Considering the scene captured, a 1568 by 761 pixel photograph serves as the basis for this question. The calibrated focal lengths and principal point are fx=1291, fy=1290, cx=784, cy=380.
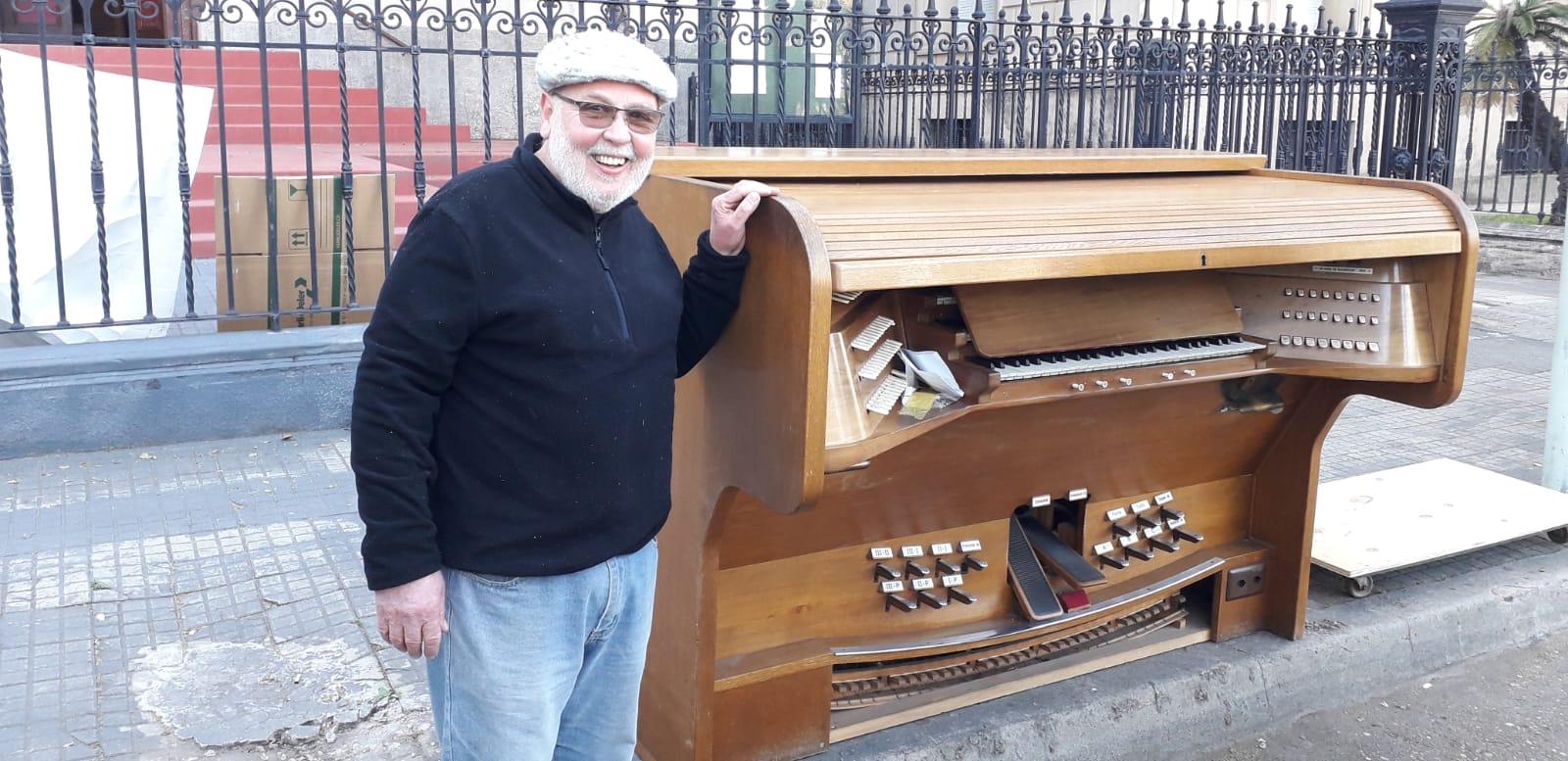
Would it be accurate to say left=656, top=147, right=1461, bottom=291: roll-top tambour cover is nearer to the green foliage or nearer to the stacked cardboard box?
the stacked cardboard box

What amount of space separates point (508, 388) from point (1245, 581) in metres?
2.61

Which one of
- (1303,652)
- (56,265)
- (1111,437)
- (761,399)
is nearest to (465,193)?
(761,399)

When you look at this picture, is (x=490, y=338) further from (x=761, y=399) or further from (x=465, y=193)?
(x=761, y=399)

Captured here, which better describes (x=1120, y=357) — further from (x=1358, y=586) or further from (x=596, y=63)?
(x=1358, y=586)

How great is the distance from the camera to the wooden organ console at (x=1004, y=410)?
2527 millimetres

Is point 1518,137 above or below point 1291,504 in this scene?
above

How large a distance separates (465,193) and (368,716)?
167 centimetres

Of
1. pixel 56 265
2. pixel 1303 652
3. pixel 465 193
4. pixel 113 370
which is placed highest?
pixel 465 193

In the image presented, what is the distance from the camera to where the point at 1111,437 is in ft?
11.2

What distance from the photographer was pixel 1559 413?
16.6 feet

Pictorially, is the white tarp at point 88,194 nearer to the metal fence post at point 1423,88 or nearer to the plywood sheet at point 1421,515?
the plywood sheet at point 1421,515

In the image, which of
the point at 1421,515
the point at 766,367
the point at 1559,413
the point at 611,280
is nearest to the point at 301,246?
the point at 766,367

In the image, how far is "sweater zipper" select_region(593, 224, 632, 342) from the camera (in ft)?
7.00

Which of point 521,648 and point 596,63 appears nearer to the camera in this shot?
point 596,63
